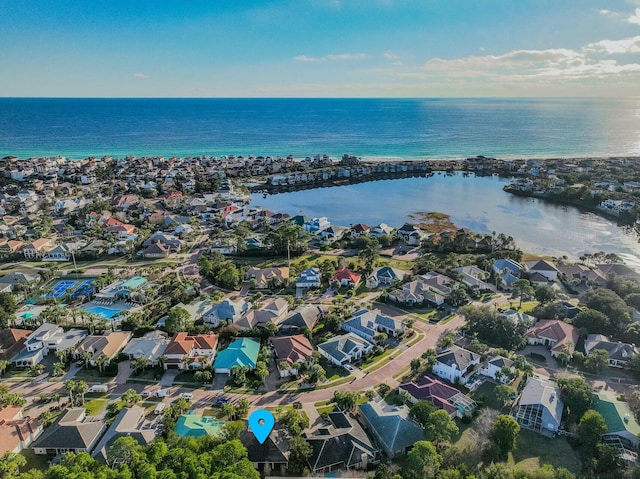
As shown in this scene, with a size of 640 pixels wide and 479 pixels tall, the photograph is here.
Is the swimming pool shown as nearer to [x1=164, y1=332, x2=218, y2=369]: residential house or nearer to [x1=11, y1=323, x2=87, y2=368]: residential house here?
[x1=11, y1=323, x2=87, y2=368]: residential house

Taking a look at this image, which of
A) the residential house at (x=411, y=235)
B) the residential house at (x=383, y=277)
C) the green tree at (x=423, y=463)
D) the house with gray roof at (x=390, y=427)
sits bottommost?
the house with gray roof at (x=390, y=427)

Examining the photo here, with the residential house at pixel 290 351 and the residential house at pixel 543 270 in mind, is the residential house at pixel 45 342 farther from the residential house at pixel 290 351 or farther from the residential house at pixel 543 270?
the residential house at pixel 543 270

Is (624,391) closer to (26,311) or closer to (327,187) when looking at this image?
(26,311)

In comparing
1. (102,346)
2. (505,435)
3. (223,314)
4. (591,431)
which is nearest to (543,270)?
(591,431)

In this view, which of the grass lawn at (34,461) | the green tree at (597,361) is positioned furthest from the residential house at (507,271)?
the grass lawn at (34,461)

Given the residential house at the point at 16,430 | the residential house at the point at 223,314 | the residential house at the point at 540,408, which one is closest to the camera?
the residential house at the point at 16,430

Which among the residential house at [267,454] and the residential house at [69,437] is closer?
the residential house at [267,454]

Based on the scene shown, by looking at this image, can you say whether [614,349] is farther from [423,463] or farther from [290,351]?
[290,351]

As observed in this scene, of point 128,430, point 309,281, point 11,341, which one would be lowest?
point 128,430

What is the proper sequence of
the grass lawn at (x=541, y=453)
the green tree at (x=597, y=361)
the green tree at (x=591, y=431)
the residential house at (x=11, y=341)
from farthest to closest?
the residential house at (x=11, y=341) → the green tree at (x=597, y=361) → the green tree at (x=591, y=431) → the grass lawn at (x=541, y=453)
